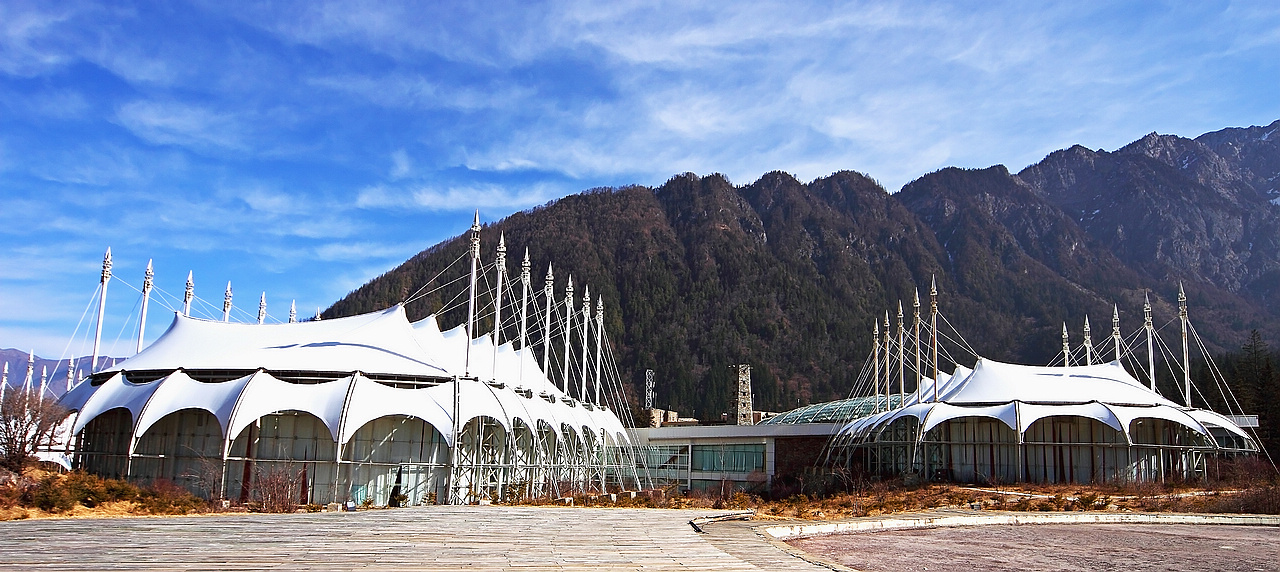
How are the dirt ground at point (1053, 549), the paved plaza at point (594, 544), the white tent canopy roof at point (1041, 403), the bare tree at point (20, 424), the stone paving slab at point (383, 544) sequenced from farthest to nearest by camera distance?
the white tent canopy roof at point (1041, 403) → the bare tree at point (20, 424) → the dirt ground at point (1053, 549) → the paved plaza at point (594, 544) → the stone paving slab at point (383, 544)

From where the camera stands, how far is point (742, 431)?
5569cm

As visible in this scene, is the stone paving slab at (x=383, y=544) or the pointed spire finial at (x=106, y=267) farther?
the pointed spire finial at (x=106, y=267)

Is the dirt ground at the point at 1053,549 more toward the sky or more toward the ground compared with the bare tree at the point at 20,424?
more toward the ground

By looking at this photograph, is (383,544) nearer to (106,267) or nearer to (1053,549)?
(1053,549)

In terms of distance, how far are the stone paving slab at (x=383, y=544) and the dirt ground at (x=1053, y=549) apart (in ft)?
6.43

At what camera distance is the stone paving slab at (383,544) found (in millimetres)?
11789

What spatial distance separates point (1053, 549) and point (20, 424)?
32130 mm

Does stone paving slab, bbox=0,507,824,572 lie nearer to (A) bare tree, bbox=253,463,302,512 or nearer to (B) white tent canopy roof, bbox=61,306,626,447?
(A) bare tree, bbox=253,463,302,512

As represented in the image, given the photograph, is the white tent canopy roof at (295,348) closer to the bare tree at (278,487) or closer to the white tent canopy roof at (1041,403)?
the bare tree at (278,487)

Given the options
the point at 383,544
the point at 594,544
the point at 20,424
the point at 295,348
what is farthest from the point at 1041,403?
the point at 20,424

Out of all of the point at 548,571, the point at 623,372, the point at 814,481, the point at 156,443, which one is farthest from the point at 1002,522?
the point at 623,372

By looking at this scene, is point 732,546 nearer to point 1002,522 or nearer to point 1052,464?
point 1002,522

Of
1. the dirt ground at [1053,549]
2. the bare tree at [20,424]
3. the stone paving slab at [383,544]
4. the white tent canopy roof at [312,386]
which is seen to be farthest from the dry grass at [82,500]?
the dirt ground at [1053,549]

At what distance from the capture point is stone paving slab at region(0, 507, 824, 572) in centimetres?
1179
